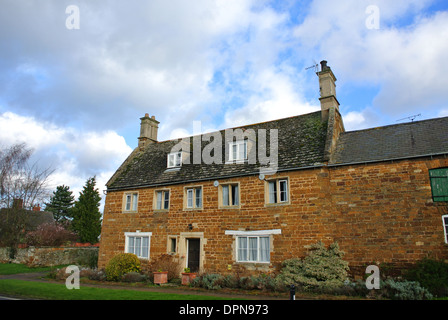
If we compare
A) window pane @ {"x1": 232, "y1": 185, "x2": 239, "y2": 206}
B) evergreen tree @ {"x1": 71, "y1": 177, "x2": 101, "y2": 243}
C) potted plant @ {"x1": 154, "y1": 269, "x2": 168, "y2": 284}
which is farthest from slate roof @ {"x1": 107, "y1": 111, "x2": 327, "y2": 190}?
evergreen tree @ {"x1": 71, "y1": 177, "x2": 101, "y2": 243}

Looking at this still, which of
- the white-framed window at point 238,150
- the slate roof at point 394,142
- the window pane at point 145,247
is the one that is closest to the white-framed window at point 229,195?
the white-framed window at point 238,150

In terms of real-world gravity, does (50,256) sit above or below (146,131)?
below

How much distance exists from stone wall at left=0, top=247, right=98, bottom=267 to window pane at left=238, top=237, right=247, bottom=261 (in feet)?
42.0

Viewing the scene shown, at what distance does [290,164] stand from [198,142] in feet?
27.6

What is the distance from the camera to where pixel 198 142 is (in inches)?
888

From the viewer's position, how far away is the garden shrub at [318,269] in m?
13.3

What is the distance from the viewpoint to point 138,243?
20188 mm

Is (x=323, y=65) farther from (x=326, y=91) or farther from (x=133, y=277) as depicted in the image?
(x=133, y=277)

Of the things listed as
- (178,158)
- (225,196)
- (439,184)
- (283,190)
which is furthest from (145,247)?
(439,184)

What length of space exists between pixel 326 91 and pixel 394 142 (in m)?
5.21

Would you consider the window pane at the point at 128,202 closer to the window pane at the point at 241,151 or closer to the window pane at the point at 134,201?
the window pane at the point at 134,201

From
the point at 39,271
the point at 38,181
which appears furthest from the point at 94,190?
the point at 39,271

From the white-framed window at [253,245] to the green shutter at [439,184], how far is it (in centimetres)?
686
